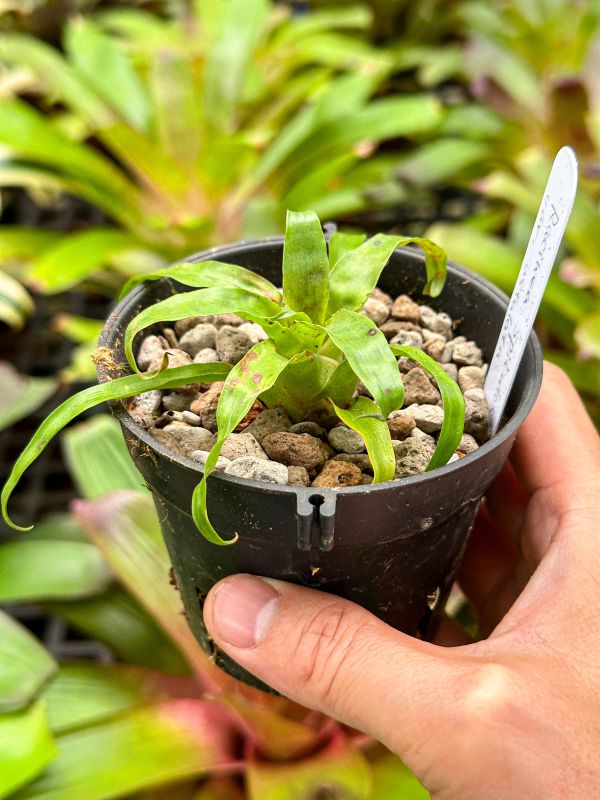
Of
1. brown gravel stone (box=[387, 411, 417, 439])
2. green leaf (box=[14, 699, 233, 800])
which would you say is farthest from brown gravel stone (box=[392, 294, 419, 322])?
green leaf (box=[14, 699, 233, 800])

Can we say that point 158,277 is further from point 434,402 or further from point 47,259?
point 47,259

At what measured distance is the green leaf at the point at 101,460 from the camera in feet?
3.47

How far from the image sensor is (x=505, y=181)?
4.78 feet

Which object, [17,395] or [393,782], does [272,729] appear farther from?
[17,395]

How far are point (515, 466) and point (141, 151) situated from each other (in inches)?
38.7

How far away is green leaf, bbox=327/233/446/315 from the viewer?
0.63 meters

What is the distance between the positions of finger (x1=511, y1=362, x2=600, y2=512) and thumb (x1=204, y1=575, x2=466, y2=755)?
0.23 metres

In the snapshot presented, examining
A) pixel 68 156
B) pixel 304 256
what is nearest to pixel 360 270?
pixel 304 256

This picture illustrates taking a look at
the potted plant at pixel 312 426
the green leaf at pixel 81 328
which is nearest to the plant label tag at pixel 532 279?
the potted plant at pixel 312 426

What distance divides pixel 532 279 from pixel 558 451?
0.23 m

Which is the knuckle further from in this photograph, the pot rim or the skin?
the pot rim

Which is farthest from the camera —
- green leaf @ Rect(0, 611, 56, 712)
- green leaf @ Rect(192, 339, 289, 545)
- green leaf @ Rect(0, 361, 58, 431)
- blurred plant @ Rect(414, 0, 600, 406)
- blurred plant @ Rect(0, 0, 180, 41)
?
blurred plant @ Rect(0, 0, 180, 41)

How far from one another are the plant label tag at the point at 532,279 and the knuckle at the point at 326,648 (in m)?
0.20

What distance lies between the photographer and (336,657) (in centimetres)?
59
